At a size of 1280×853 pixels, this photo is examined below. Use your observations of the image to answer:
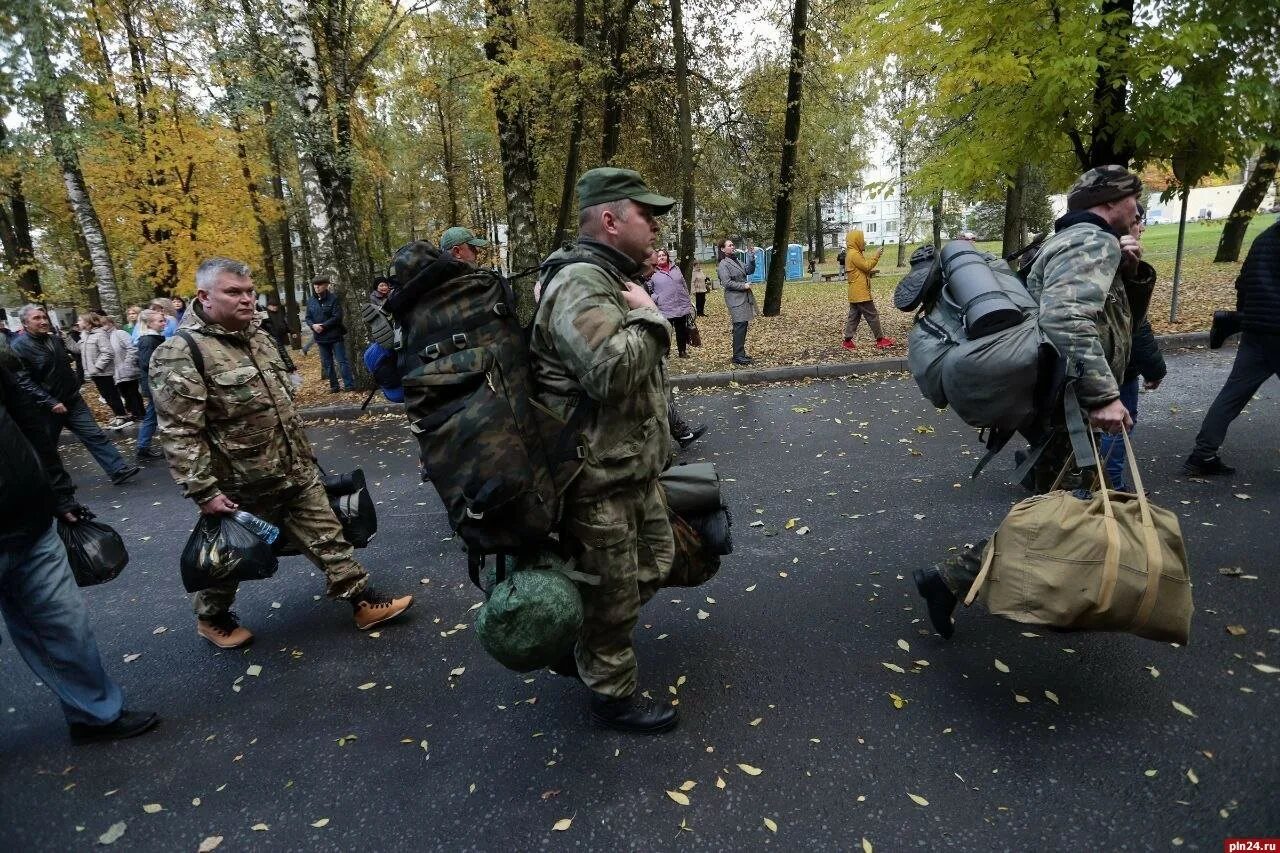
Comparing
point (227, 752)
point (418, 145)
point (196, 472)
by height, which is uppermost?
point (418, 145)

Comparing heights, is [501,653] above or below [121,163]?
below

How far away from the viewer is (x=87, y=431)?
7.16 meters

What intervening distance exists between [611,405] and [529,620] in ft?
2.51

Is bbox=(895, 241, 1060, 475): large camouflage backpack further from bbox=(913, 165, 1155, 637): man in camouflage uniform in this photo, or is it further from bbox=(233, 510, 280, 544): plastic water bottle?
bbox=(233, 510, 280, 544): plastic water bottle

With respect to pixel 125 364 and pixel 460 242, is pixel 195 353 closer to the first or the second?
pixel 460 242

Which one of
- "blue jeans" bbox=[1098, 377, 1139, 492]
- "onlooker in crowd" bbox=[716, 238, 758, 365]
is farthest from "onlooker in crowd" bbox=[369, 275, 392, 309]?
"onlooker in crowd" bbox=[716, 238, 758, 365]

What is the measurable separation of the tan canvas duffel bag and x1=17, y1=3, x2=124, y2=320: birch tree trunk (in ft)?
45.2

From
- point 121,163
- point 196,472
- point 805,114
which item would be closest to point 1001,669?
point 196,472

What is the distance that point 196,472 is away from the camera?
10.7 feet

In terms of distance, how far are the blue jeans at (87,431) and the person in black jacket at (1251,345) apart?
979 cm

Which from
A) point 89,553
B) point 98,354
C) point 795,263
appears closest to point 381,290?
point 89,553

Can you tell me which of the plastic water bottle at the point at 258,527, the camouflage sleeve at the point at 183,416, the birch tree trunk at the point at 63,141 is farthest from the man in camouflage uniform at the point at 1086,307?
the birch tree trunk at the point at 63,141

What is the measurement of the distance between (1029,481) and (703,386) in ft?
21.5

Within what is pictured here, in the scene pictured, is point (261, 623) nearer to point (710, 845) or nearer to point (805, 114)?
point (710, 845)
